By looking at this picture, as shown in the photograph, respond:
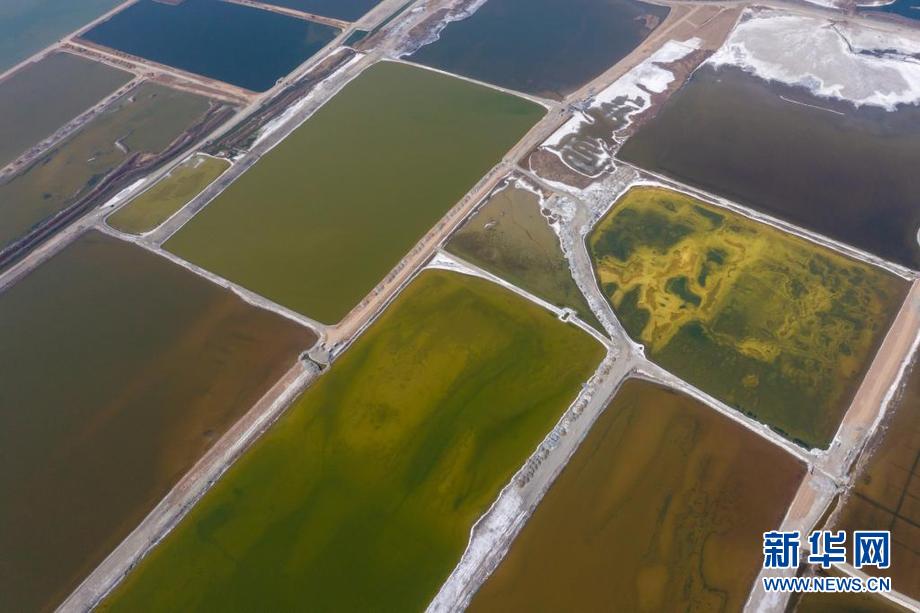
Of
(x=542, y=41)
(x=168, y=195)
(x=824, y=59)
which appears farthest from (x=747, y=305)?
(x=168, y=195)

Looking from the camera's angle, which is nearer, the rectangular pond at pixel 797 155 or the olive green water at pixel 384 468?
the olive green water at pixel 384 468

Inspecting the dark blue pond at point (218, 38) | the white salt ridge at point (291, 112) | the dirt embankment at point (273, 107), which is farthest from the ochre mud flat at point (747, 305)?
the dark blue pond at point (218, 38)

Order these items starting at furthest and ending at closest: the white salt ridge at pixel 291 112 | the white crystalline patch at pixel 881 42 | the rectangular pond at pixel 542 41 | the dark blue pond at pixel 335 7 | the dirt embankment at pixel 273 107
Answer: the dark blue pond at pixel 335 7, the rectangular pond at pixel 542 41, the white crystalline patch at pixel 881 42, the white salt ridge at pixel 291 112, the dirt embankment at pixel 273 107

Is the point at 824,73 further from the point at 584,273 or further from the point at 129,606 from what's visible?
the point at 129,606

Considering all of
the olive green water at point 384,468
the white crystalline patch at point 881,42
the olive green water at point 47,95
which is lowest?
the olive green water at point 384,468

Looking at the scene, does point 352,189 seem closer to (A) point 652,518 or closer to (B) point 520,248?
(B) point 520,248

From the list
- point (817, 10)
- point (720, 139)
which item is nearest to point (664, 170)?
point (720, 139)

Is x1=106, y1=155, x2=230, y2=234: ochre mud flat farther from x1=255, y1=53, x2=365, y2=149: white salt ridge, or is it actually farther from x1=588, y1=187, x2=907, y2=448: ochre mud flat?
x1=588, y1=187, x2=907, y2=448: ochre mud flat

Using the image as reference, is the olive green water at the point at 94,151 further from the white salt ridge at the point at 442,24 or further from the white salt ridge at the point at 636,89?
the white salt ridge at the point at 636,89
